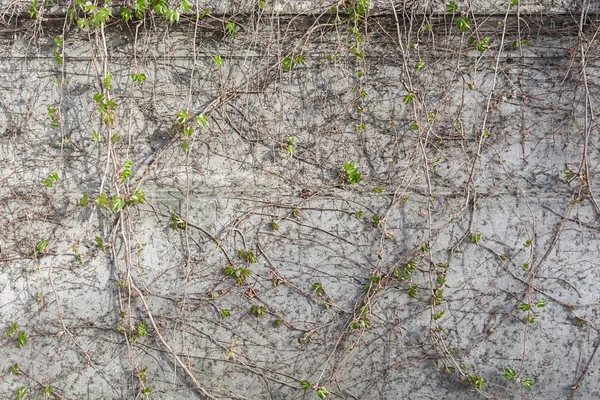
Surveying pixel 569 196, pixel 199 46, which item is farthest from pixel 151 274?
pixel 569 196

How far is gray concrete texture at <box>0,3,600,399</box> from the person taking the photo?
3.06 m

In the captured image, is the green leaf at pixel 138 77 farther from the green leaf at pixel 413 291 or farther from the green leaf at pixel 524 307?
the green leaf at pixel 524 307

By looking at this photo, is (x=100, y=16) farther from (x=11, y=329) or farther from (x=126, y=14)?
(x=11, y=329)

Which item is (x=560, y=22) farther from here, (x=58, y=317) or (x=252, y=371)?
(x=58, y=317)

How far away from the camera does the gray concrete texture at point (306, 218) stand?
10.0 ft

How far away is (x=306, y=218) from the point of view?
309cm

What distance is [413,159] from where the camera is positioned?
308 cm

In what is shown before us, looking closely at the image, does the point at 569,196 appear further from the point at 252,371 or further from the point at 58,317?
the point at 58,317

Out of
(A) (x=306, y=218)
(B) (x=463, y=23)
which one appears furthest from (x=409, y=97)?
(A) (x=306, y=218)

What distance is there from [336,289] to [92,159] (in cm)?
142

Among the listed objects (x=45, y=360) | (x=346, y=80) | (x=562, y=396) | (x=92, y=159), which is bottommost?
(x=562, y=396)

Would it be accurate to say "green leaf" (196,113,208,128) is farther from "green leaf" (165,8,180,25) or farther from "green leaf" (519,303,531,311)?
"green leaf" (519,303,531,311)

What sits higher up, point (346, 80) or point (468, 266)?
point (346, 80)

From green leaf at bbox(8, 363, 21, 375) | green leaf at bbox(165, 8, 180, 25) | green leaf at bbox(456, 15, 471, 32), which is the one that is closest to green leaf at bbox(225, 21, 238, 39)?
green leaf at bbox(165, 8, 180, 25)
